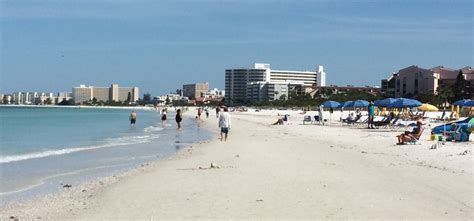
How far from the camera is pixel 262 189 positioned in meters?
8.73

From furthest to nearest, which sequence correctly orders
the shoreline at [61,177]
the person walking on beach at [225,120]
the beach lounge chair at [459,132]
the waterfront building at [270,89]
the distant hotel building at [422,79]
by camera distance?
the waterfront building at [270,89], the distant hotel building at [422,79], the person walking on beach at [225,120], the beach lounge chair at [459,132], the shoreline at [61,177]

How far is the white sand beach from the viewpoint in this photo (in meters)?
6.96

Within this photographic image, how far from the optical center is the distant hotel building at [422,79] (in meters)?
115

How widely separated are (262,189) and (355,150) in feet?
26.9

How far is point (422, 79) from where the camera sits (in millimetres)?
117375

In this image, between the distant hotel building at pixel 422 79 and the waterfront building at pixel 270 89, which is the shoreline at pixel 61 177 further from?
the waterfront building at pixel 270 89

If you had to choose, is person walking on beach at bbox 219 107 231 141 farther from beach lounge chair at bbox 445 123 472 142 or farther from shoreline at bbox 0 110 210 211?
beach lounge chair at bbox 445 123 472 142

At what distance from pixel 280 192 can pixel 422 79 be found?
11578 centimetres

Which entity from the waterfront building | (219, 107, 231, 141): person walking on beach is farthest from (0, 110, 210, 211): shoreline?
the waterfront building

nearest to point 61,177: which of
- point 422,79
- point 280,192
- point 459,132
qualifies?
point 280,192

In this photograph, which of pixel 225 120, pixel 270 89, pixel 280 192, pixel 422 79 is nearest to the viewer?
pixel 280 192

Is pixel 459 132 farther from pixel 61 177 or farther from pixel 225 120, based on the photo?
Result: pixel 61 177

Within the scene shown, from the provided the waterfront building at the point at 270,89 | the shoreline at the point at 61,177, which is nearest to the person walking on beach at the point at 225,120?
the shoreline at the point at 61,177

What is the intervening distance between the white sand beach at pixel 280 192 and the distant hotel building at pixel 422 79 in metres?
105
